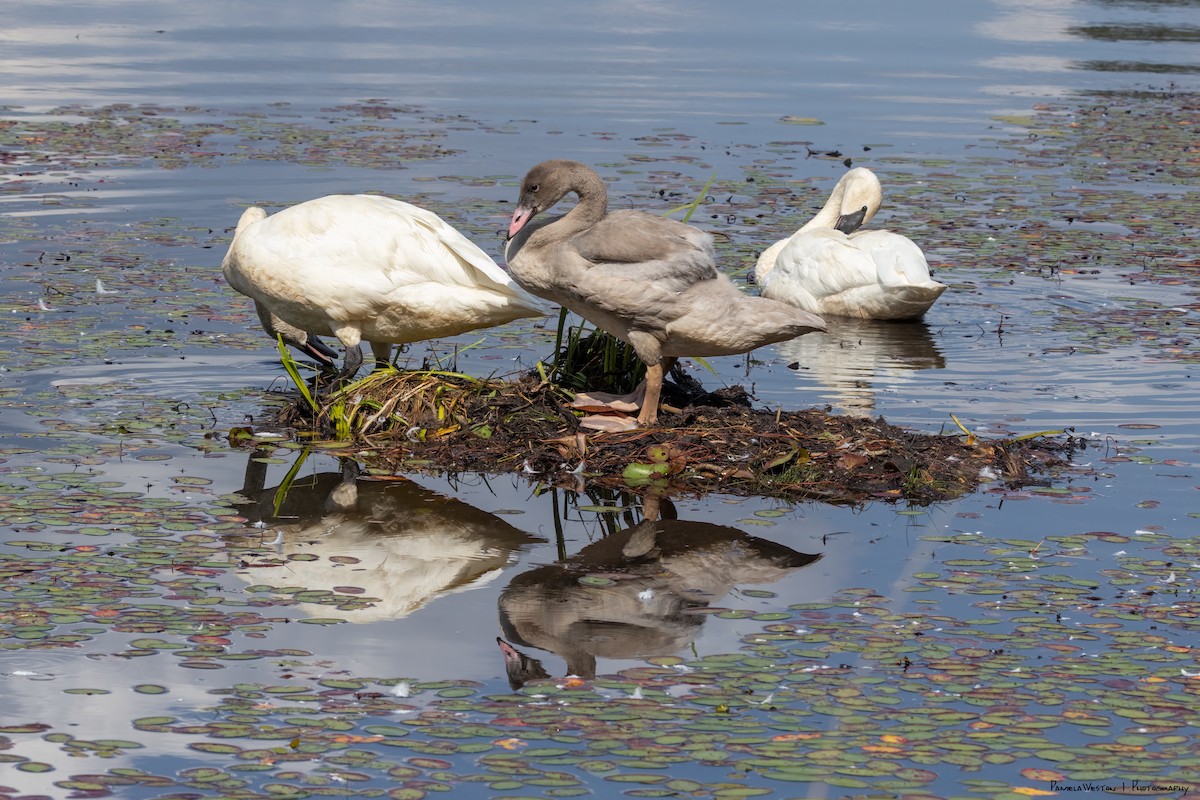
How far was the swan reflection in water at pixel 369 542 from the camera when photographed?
7066mm

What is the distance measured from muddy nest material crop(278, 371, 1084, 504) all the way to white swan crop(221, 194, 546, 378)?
385 millimetres

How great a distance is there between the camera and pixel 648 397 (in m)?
9.16

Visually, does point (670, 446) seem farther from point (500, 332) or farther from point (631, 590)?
point (500, 332)

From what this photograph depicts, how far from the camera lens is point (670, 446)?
8.95 m

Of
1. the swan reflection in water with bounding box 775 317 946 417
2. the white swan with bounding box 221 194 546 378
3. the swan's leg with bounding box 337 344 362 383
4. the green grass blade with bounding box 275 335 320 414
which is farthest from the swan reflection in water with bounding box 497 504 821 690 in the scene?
the swan reflection in water with bounding box 775 317 946 417

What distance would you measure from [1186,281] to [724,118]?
9.10 m

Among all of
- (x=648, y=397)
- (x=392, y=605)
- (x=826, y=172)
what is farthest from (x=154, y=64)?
(x=392, y=605)

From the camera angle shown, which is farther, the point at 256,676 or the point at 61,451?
the point at 61,451

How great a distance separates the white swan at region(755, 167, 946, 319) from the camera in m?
12.9

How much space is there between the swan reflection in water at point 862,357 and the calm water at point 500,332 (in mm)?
42

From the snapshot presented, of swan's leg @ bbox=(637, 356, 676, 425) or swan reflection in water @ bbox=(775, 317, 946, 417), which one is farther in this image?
swan reflection in water @ bbox=(775, 317, 946, 417)

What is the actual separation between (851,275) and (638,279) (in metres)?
4.92

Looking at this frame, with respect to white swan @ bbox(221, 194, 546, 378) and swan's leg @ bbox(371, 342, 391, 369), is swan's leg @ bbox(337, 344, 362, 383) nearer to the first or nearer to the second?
white swan @ bbox(221, 194, 546, 378)

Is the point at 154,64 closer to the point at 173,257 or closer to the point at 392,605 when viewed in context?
the point at 173,257
